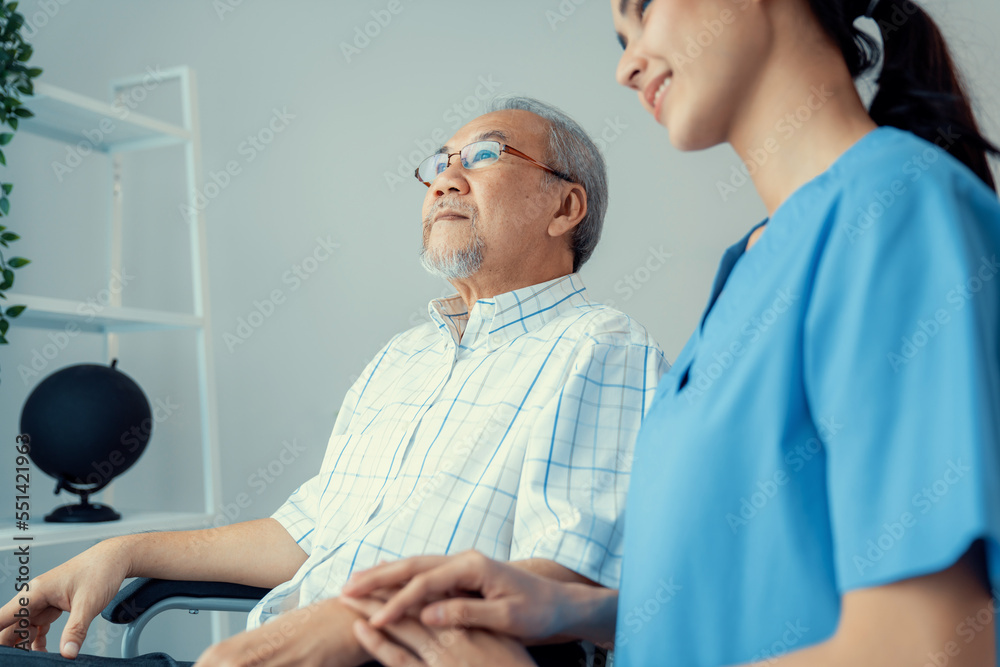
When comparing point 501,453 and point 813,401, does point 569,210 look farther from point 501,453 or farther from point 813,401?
point 813,401

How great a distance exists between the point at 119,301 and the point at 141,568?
145 centimetres

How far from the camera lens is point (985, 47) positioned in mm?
1873

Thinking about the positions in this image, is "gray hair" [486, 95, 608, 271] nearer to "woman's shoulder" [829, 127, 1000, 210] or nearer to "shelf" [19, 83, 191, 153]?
"woman's shoulder" [829, 127, 1000, 210]

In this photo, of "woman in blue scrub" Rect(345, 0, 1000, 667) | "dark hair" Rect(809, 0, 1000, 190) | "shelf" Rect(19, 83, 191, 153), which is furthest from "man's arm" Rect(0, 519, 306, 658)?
"shelf" Rect(19, 83, 191, 153)

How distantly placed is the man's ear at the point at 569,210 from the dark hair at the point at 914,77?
2.42 feet

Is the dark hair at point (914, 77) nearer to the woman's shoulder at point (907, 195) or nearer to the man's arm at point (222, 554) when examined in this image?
the woman's shoulder at point (907, 195)

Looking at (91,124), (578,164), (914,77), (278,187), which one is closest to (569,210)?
(578,164)

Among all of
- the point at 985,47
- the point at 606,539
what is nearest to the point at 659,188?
the point at 985,47

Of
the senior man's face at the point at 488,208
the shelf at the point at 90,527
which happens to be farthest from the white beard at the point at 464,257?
the shelf at the point at 90,527

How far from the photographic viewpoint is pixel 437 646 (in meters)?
0.71

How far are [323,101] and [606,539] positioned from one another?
2.02m

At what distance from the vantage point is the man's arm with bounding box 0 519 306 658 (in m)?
1.16

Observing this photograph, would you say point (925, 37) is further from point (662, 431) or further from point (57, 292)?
point (57, 292)

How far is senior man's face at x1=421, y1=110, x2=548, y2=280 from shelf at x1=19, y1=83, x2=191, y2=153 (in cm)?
119
